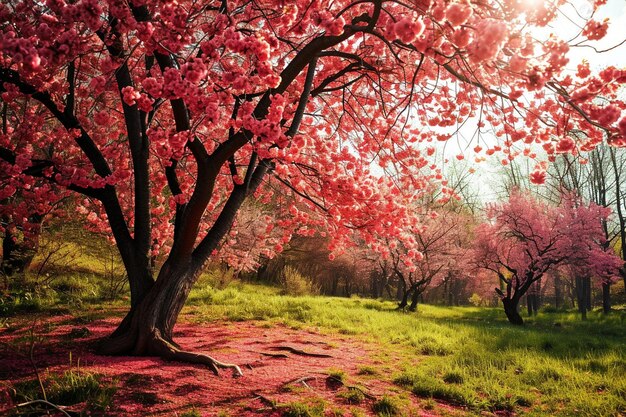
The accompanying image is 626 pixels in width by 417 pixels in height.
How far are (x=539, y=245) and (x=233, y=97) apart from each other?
16305 millimetres

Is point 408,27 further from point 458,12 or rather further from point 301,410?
point 301,410

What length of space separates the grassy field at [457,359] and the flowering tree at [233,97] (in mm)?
2450

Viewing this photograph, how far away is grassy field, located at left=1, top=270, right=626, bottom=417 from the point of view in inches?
176

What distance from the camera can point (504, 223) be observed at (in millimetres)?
17469

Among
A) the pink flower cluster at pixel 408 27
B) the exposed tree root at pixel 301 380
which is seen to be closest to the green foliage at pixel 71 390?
the exposed tree root at pixel 301 380

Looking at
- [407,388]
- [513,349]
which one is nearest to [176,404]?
[407,388]

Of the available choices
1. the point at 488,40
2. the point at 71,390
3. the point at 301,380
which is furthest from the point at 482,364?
the point at 71,390

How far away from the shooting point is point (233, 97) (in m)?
4.87

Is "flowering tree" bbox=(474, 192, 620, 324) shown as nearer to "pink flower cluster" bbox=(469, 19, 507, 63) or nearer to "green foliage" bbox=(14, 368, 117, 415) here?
"pink flower cluster" bbox=(469, 19, 507, 63)

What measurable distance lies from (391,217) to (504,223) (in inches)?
504

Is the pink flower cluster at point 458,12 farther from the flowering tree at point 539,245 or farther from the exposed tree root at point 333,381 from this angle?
the flowering tree at point 539,245

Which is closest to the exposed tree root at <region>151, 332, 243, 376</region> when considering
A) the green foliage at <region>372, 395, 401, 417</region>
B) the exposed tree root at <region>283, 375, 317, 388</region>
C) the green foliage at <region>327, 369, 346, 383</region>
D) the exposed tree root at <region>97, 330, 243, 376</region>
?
the exposed tree root at <region>97, 330, 243, 376</region>

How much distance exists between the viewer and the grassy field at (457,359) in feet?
14.6

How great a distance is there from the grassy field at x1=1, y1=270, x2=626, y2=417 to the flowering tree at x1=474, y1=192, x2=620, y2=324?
7421mm
